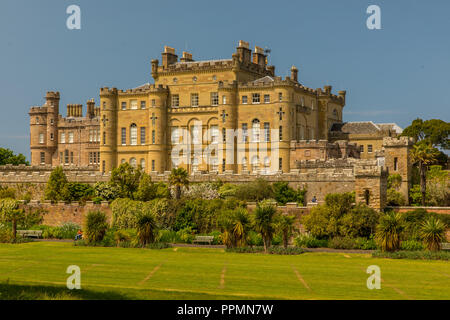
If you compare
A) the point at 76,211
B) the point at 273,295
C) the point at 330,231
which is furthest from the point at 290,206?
the point at 273,295

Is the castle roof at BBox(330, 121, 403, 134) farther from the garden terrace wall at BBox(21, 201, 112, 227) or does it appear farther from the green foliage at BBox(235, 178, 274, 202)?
the garden terrace wall at BBox(21, 201, 112, 227)

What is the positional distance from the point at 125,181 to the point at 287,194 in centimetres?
1279

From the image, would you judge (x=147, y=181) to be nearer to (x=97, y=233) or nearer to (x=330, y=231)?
(x=97, y=233)

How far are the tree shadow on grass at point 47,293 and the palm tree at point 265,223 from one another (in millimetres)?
17590

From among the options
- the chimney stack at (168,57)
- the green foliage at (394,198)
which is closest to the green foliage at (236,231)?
the green foliage at (394,198)

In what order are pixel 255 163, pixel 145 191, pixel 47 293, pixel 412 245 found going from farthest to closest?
1. pixel 255 163
2. pixel 145 191
3. pixel 412 245
4. pixel 47 293

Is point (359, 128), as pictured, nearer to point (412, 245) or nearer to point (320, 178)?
point (320, 178)

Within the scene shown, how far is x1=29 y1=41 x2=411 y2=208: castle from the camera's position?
65000 mm

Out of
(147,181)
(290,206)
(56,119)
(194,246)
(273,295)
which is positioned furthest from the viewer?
(56,119)

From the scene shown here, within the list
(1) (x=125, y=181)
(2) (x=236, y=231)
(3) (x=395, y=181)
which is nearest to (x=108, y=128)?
(1) (x=125, y=181)

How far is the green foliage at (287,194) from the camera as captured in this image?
167ft

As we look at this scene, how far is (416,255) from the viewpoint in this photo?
34.3 metres

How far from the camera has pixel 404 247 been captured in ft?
124

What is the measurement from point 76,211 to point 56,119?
134ft
